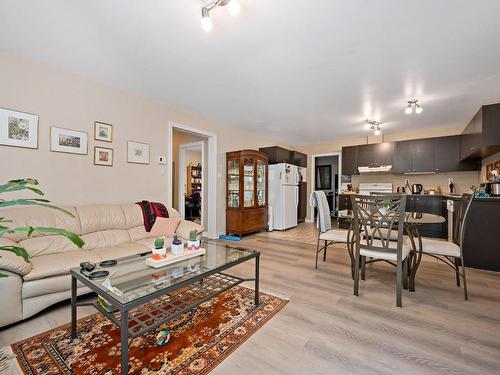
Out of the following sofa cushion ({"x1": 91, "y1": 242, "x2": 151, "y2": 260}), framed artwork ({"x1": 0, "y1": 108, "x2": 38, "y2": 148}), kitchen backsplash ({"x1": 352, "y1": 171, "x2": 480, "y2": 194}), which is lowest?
sofa cushion ({"x1": 91, "y1": 242, "x2": 151, "y2": 260})

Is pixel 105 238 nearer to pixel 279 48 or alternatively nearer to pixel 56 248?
pixel 56 248

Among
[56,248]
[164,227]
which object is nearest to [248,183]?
[164,227]

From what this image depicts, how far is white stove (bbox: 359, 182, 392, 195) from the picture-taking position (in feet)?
19.0

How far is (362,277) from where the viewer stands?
107 inches

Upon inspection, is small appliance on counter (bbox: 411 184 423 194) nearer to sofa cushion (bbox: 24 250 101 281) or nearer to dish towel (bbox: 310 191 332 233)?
dish towel (bbox: 310 191 332 233)

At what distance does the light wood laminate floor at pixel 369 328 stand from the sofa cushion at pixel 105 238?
65 cm

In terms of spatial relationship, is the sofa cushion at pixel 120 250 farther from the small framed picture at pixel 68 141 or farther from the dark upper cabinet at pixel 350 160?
the dark upper cabinet at pixel 350 160

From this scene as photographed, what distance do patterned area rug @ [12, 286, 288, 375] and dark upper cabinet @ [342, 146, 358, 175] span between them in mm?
5000

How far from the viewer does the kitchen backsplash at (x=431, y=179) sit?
4979mm

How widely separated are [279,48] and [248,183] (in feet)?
10.4

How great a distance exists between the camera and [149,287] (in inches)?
58.7

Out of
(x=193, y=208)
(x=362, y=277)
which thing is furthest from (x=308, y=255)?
(x=193, y=208)

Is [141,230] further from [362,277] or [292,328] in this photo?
[362,277]

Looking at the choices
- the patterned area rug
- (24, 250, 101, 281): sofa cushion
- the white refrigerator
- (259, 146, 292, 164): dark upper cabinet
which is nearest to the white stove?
the white refrigerator
